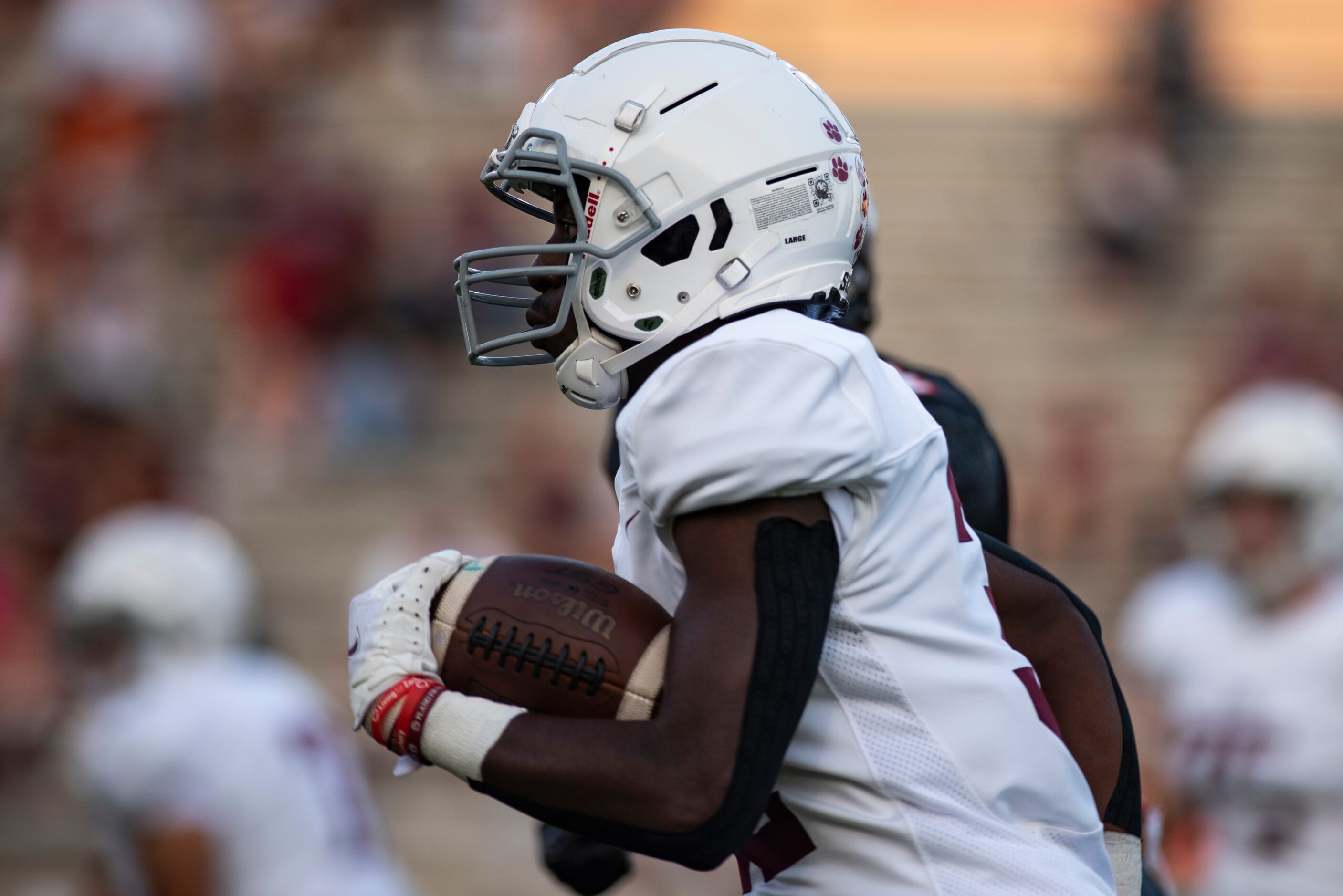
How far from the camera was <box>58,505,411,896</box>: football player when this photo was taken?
13.1 ft

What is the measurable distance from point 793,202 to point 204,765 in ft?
8.75

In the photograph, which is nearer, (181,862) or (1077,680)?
(1077,680)

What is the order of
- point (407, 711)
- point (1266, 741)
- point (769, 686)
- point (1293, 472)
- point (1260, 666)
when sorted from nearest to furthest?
point (769, 686)
point (407, 711)
point (1266, 741)
point (1260, 666)
point (1293, 472)

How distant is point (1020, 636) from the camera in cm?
223

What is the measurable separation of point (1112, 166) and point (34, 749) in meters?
6.38

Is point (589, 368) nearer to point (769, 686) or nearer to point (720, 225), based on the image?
point (720, 225)

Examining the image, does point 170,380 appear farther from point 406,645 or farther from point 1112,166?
point 406,645

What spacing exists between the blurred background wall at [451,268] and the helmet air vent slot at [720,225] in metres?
5.29

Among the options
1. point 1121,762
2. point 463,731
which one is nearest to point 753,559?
point 463,731

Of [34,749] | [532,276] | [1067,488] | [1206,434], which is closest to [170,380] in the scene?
[34,749]

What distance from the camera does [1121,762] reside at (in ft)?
7.40

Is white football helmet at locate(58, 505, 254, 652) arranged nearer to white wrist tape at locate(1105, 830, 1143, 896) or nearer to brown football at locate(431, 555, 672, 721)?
brown football at locate(431, 555, 672, 721)

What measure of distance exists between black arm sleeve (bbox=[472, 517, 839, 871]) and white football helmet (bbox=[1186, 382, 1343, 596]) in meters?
3.64

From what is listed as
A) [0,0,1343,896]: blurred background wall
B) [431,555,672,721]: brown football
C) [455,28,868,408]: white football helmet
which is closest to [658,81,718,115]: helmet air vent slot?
[455,28,868,408]: white football helmet
